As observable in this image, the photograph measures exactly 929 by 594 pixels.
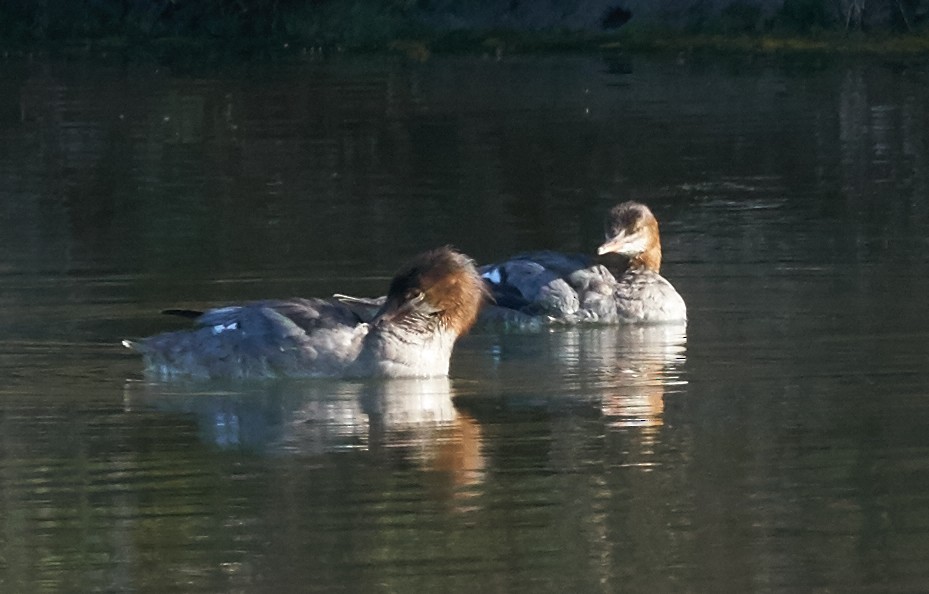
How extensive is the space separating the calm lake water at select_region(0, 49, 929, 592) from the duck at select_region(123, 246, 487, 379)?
14cm

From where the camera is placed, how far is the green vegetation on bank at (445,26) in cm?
3459

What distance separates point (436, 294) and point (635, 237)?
309cm

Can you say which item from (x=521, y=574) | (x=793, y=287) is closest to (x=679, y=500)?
(x=521, y=574)

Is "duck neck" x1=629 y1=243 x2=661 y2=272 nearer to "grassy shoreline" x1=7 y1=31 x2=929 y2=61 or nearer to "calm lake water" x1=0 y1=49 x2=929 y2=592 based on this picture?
"calm lake water" x1=0 y1=49 x2=929 y2=592

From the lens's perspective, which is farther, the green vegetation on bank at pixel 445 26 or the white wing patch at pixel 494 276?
the green vegetation on bank at pixel 445 26

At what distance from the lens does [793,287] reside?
14172mm

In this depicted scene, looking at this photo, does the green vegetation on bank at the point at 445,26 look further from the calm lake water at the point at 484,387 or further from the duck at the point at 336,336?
the duck at the point at 336,336

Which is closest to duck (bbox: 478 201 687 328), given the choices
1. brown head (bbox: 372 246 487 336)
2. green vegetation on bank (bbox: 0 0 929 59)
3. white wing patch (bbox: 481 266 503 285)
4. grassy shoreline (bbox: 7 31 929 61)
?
white wing patch (bbox: 481 266 503 285)

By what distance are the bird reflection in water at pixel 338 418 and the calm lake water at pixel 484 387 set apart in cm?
3

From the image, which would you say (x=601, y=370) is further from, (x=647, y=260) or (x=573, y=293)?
(x=647, y=260)

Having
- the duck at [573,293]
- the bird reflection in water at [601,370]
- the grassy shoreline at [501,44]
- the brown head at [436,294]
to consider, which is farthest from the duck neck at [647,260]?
the grassy shoreline at [501,44]

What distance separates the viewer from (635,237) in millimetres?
14711

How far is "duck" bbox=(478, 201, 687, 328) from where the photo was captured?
Answer: 13594 mm

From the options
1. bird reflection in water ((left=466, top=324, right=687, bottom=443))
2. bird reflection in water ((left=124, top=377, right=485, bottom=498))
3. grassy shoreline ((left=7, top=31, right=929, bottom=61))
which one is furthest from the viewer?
grassy shoreline ((left=7, top=31, right=929, bottom=61))
